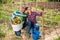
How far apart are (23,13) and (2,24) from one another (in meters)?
0.24

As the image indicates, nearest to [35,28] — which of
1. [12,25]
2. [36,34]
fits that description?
[36,34]

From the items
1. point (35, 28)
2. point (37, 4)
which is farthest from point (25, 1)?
point (35, 28)

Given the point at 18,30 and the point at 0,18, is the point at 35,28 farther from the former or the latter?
the point at 0,18

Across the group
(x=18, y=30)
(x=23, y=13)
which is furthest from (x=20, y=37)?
(x=23, y=13)

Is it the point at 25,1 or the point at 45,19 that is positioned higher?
the point at 25,1

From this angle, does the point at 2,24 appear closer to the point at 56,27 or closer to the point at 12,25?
the point at 12,25

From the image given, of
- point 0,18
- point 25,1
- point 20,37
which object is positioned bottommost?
point 20,37

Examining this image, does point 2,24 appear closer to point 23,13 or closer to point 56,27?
point 23,13

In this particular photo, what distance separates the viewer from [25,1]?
2.56m

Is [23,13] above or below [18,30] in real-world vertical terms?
above

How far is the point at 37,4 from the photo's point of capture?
2.54 m

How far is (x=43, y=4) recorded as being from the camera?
251 cm

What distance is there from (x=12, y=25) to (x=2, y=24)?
0.37ft

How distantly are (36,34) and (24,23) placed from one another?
0.49 feet
